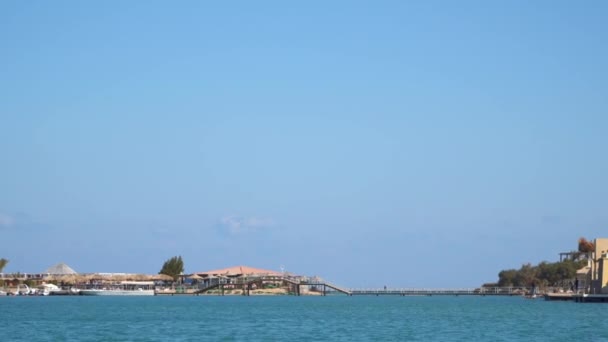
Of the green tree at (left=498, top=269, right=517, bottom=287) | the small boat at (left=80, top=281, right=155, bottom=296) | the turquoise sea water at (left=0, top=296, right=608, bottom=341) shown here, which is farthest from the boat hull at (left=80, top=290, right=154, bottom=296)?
the turquoise sea water at (left=0, top=296, right=608, bottom=341)

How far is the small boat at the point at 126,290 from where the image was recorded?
592ft

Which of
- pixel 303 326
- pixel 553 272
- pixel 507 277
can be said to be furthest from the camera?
pixel 507 277

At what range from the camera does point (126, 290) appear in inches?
7288

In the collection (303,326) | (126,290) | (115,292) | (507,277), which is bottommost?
(303,326)

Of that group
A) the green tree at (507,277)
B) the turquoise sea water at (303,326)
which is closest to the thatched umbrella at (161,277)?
the green tree at (507,277)

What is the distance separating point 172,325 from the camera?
77812 millimetres

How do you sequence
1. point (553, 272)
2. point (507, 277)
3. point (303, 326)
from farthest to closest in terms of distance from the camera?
point (507, 277) < point (553, 272) < point (303, 326)

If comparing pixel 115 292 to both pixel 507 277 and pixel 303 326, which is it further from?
→ pixel 303 326

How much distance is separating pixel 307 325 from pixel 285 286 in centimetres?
10586

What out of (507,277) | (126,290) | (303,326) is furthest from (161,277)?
(303,326)

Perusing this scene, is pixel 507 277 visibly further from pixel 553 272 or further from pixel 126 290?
pixel 126 290

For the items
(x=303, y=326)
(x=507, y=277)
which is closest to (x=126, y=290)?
(x=507, y=277)

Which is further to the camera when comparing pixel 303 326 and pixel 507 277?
pixel 507 277

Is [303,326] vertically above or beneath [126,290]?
beneath
